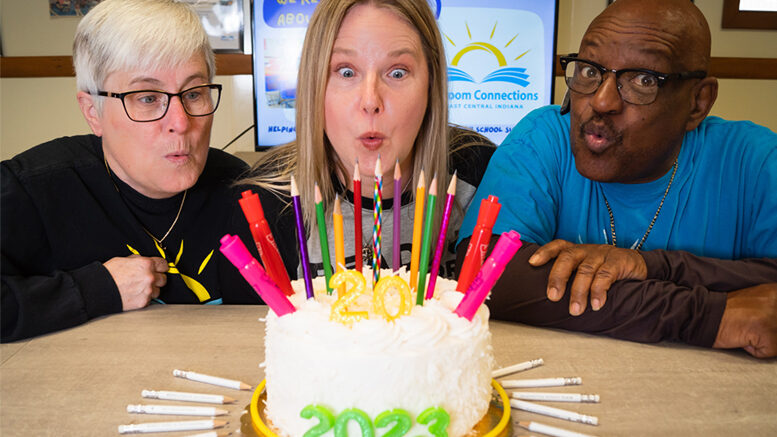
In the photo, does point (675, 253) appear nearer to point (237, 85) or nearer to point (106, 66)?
point (106, 66)

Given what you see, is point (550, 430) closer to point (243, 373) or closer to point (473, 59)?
point (243, 373)

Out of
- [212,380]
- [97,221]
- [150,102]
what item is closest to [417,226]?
[212,380]

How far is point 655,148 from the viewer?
1.47 metres

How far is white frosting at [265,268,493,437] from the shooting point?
32.6 inches

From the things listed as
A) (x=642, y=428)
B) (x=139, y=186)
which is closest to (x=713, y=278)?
(x=642, y=428)

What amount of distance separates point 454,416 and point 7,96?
13.3 feet

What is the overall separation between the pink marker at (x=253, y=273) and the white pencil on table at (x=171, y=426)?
0.68 feet

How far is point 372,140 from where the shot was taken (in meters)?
1.48

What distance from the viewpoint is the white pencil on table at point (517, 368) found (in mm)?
1125

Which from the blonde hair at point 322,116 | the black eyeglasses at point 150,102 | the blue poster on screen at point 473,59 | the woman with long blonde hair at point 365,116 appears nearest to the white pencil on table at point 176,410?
the woman with long blonde hair at point 365,116

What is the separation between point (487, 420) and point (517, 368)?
8.4 inches

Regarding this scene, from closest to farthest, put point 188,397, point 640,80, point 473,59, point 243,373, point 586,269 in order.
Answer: point 188,397 < point 243,373 < point 586,269 < point 640,80 < point 473,59

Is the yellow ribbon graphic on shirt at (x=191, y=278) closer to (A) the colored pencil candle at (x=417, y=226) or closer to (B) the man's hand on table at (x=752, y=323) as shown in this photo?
(A) the colored pencil candle at (x=417, y=226)

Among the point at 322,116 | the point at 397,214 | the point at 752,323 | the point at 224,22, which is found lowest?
the point at 752,323
